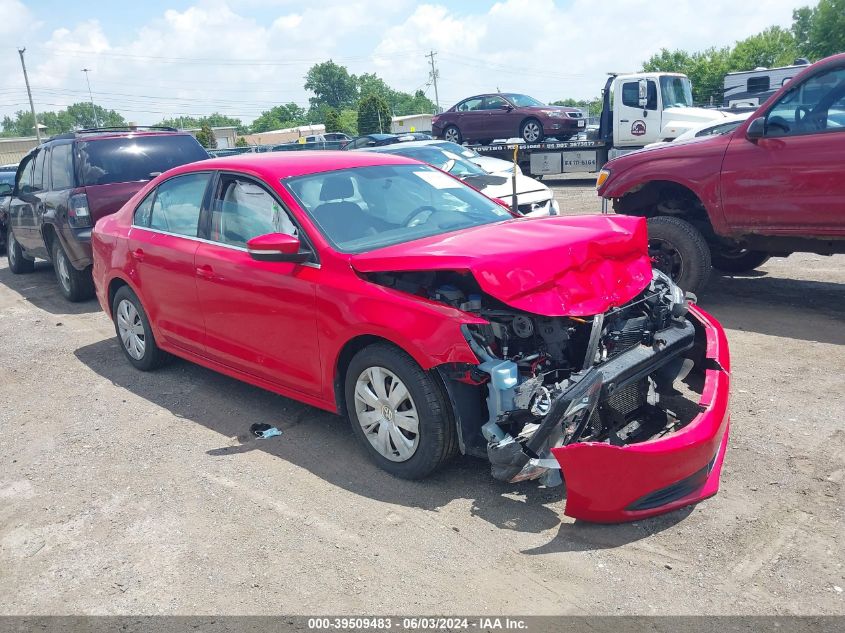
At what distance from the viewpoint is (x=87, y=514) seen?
402 cm

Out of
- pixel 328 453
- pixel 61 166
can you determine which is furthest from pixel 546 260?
pixel 61 166

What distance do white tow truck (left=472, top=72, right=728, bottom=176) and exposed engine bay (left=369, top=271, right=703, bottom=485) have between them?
1510 cm

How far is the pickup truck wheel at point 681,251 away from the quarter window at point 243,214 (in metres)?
4.01

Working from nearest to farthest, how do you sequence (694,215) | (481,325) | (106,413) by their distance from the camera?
(481,325) → (106,413) → (694,215)

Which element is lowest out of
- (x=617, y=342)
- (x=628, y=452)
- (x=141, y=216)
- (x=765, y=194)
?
(x=628, y=452)

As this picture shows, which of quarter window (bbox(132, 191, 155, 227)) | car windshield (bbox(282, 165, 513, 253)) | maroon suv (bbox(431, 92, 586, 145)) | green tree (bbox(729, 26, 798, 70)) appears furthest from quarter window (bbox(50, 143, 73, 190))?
green tree (bbox(729, 26, 798, 70))

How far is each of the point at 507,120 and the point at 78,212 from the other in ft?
52.3

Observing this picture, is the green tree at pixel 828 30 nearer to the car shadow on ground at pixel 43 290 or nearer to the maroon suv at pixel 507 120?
the maroon suv at pixel 507 120

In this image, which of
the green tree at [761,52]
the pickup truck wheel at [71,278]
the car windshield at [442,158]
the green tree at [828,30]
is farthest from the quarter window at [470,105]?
the green tree at [761,52]

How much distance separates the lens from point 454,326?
3.58 m

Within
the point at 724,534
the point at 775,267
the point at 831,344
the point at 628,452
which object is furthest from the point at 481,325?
the point at 775,267

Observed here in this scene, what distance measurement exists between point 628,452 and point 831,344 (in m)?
3.61

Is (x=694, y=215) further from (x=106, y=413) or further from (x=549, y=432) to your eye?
(x=106, y=413)

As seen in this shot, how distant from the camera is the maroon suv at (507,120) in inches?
853
